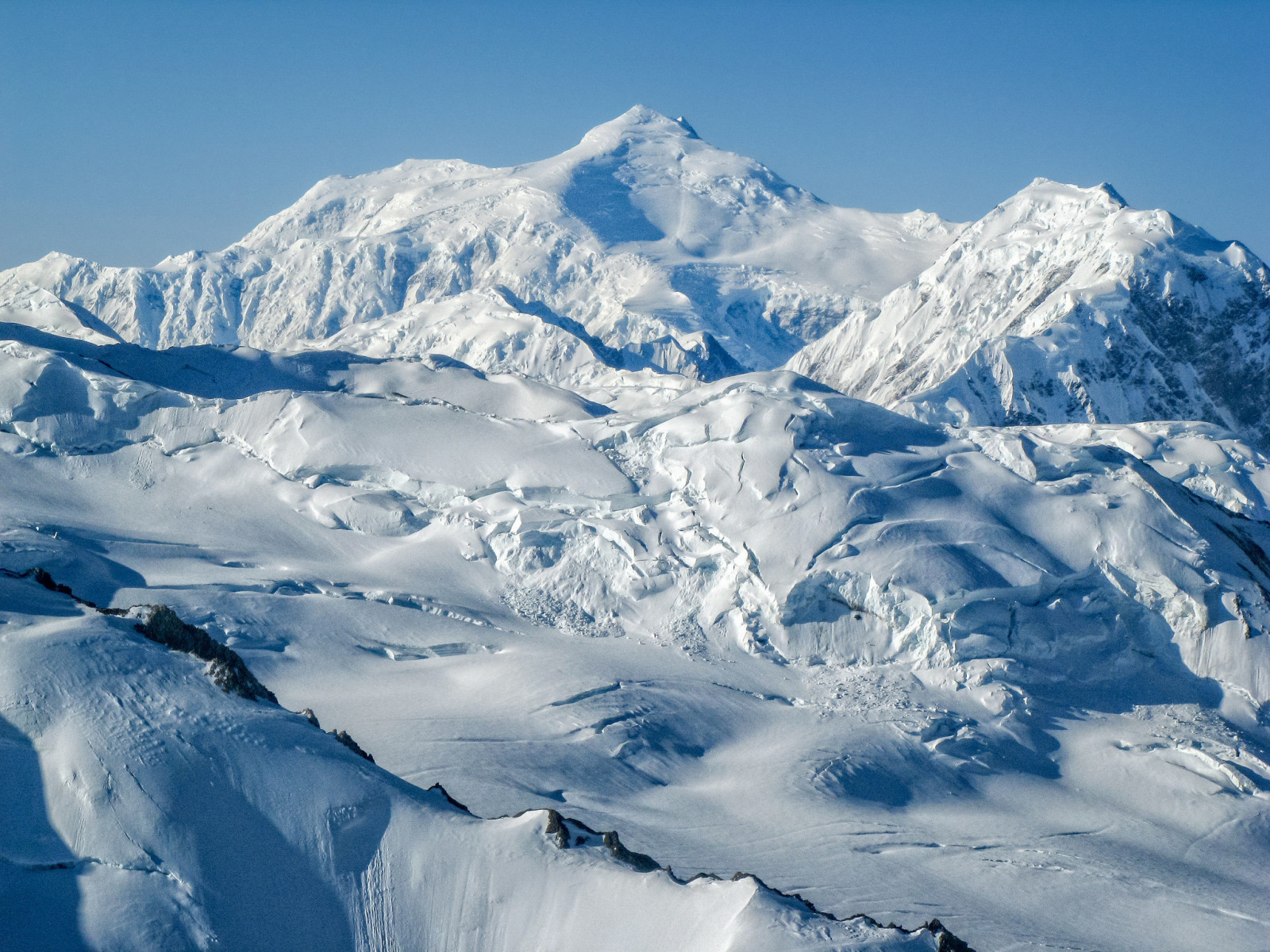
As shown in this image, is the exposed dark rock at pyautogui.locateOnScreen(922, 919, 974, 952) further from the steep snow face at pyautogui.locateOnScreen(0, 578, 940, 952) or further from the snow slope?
the snow slope

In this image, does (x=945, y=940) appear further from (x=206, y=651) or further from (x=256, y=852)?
(x=206, y=651)

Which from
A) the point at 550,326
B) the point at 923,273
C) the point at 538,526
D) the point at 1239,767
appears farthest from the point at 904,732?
the point at 923,273

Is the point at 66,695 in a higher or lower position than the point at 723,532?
lower

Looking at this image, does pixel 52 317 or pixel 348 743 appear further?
pixel 52 317

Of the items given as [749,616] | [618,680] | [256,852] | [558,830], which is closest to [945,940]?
[558,830]

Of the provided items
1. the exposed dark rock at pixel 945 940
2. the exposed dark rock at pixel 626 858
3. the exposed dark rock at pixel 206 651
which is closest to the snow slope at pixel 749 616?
the exposed dark rock at pixel 206 651

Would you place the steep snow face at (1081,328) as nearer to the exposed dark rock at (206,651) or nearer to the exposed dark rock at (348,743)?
the exposed dark rock at (348,743)

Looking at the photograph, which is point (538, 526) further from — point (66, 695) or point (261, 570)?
point (66, 695)
